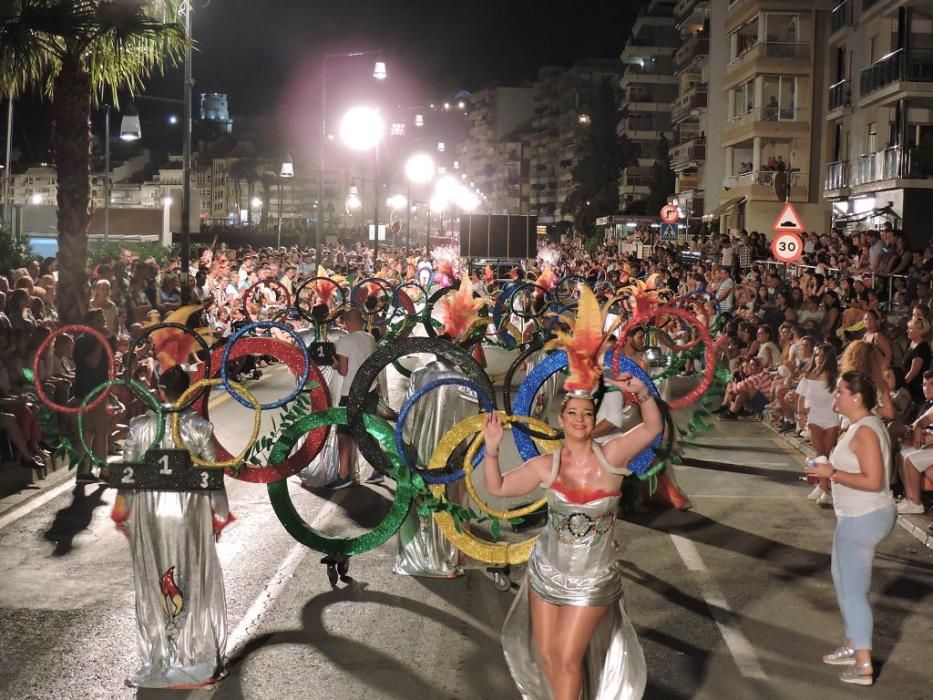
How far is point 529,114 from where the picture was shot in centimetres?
17150

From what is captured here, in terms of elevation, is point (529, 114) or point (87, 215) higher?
point (529, 114)

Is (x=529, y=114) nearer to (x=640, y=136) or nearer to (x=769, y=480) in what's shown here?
(x=640, y=136)

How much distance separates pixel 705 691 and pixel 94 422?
7711 mm

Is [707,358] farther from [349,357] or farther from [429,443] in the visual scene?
[349,357]

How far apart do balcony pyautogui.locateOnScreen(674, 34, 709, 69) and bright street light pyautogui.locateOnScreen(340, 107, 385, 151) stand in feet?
113

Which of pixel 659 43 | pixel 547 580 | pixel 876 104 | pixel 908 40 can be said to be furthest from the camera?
pixel 659 43

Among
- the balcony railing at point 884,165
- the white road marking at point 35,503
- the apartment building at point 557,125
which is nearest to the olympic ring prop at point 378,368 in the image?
the white road marking at point 35,503

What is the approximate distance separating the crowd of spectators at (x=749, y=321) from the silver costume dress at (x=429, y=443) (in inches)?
75.8

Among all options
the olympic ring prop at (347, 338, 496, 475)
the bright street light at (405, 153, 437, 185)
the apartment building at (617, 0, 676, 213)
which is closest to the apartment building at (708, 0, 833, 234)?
the bright street light at (405, 153, 437, 185)

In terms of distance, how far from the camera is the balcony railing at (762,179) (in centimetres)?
4519

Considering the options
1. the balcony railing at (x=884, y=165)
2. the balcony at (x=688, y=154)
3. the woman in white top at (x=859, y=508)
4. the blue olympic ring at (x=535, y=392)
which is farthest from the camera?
the balcony at (x=688, y=154)

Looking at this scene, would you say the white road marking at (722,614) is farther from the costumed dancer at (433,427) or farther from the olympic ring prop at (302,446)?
the olympic ring prop at (302,446)

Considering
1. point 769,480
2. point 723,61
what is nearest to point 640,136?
point 723,61

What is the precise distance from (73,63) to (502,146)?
502 feet
